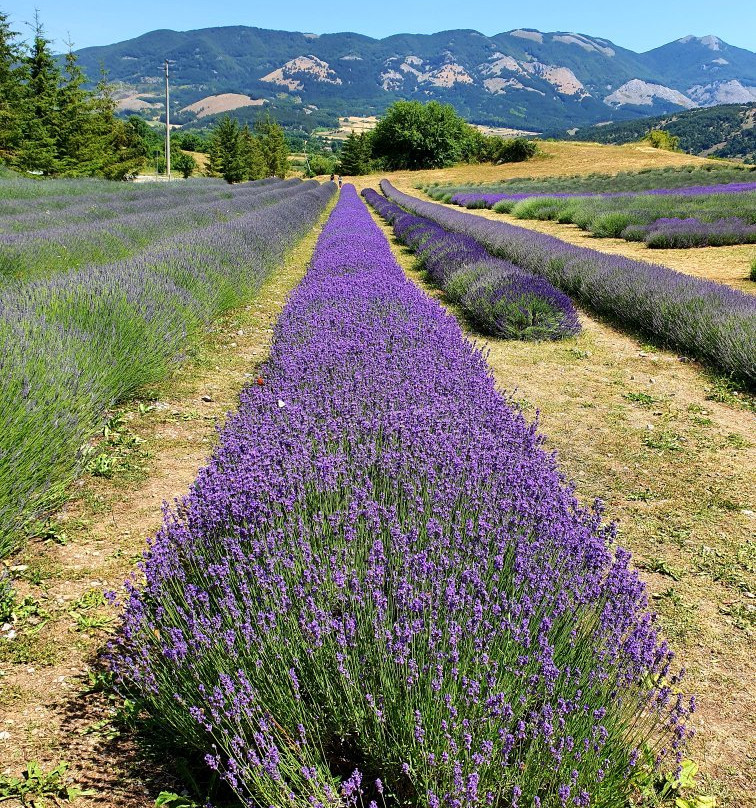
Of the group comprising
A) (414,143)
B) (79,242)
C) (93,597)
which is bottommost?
(93,597)

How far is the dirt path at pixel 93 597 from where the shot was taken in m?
1.74

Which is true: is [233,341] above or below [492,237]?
below

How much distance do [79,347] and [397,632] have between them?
2.94 m

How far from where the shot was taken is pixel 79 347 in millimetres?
3562

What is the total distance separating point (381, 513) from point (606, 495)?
1944 millimetres

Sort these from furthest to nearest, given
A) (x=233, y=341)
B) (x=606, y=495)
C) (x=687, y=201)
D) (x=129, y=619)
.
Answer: (x=687, y=201)
(x=233, y=341)
(x=606, y=495)
(x=129, y=619)

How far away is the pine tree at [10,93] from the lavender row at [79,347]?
939 inches

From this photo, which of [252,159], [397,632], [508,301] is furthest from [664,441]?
[252,159]

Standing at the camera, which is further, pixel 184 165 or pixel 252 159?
pixel 184 165

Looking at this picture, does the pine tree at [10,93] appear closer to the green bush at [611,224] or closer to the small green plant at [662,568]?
the green bush at [611,224]

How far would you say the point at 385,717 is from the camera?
147cm

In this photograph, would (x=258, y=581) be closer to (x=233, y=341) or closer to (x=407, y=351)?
(x=407, y=351)

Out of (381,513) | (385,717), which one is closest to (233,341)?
(381,513)

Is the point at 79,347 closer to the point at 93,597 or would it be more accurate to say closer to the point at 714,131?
the point at 93,597
